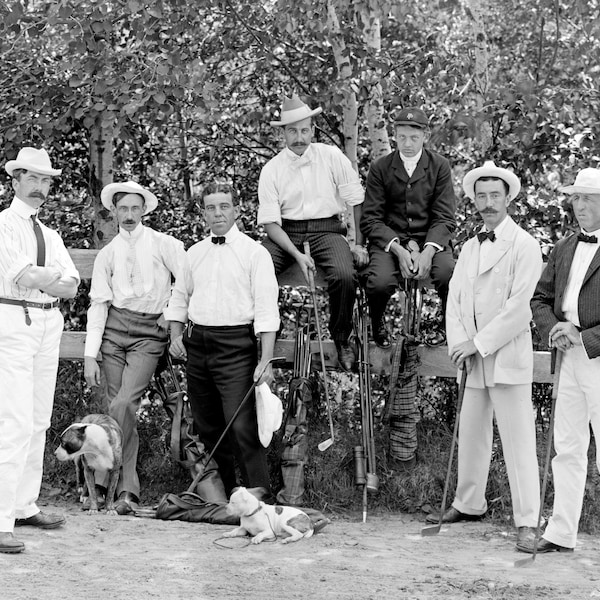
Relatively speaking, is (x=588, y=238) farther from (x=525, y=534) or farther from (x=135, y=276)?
(x=135, y=276)

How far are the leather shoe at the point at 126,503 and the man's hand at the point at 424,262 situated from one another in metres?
2.40

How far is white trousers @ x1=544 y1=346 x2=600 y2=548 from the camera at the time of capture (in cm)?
600

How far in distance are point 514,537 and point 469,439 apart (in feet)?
2.15

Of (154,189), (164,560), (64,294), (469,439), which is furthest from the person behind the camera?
(154,189)

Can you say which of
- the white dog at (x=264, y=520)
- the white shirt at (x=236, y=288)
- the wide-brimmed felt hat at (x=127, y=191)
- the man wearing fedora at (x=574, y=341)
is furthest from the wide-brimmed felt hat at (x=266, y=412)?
the man wearing fedora at (x=574, y=341)

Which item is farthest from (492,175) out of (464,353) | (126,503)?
(126,503)

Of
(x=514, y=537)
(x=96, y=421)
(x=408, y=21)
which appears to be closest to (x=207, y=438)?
(x=96, y=421)

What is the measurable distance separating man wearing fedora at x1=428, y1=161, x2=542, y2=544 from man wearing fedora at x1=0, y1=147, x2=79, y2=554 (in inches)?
94.7

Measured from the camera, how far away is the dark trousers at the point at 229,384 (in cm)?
692

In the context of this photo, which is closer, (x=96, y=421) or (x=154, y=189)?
(x=96, y=421)

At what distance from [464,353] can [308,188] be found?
1.66m

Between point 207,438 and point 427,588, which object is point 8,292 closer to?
point 207,438

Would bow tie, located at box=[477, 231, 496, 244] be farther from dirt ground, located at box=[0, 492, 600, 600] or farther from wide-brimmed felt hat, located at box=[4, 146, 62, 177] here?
wide-brimmed felt hat, located at box=[4, 146, 62, 177]

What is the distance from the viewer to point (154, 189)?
30.3ft
